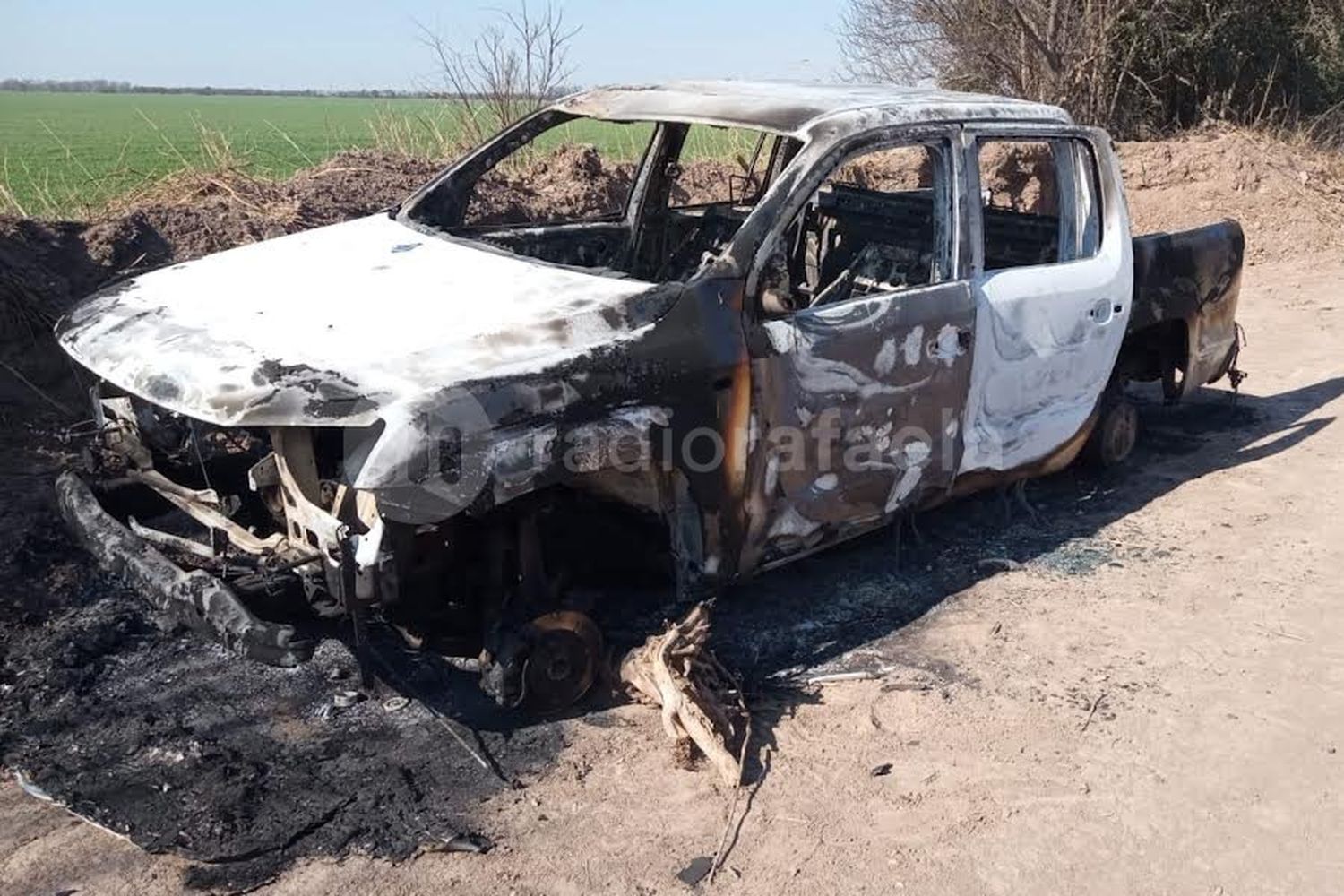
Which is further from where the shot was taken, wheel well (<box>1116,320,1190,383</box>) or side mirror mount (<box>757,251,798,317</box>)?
wheel well (<box>1116,320,1190,383</box>)

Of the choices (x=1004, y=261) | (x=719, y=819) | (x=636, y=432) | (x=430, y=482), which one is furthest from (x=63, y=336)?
(x=1004, y=261)

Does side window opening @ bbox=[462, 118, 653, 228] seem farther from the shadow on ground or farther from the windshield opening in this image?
the shadow on ground

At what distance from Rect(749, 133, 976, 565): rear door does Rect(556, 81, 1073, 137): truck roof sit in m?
0.15

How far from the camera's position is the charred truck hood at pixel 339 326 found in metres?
3.06

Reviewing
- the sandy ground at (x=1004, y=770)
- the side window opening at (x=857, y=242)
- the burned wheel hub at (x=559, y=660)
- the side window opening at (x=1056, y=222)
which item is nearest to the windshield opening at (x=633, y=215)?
the side window opening at (x=857, y=242)

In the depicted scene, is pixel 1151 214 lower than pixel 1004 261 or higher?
lower

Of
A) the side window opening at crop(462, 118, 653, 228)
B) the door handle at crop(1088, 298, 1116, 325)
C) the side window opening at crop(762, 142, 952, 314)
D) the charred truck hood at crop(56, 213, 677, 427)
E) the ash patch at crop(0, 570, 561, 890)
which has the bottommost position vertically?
the ash patch at crop(0, 570, 561, 890)

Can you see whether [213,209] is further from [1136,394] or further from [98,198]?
[1136,394]

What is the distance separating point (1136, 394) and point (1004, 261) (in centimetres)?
219

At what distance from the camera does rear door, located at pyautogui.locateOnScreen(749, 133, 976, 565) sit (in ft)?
12.2

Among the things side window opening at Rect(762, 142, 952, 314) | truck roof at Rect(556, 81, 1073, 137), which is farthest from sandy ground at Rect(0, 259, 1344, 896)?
truck roof at Rect(556, 81, 1073, 137)

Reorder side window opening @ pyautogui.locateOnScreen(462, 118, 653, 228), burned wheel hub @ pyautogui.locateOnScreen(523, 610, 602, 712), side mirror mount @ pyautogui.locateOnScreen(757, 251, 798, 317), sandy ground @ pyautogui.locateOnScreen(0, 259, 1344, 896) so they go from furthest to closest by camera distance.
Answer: side window opening @ pyautogui.locateOnScreen(462, 118, 653, 228), side mirror mount @ pyautogui.locateOnScreen(757, 251, 798, 317), burned wheel hub @ pyautogui.locateOnScreen(523, 610, 602, 712), sandy ground @ pyautogui.locateOnScreen(0, 259, 1344, 896)

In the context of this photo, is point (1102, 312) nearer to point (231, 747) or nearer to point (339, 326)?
point (339, 326)

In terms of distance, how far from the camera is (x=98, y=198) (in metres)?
8.52
